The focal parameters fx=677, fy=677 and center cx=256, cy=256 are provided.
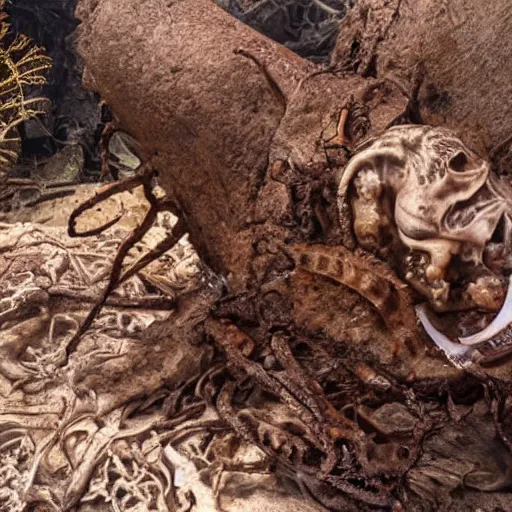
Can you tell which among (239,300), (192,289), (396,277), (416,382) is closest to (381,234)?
(396,277)

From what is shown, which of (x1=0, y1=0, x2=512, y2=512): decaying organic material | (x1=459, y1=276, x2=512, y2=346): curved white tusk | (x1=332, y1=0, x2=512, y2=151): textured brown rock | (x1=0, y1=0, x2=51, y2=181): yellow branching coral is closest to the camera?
(x1=459, y1=276, x2=512, y2=346): curved white tusk

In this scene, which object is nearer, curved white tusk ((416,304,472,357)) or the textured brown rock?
curved white tusk ((416,304,472,357))

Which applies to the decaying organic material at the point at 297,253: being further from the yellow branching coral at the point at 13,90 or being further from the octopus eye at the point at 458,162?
the yellow branching coral at the point at 13,90

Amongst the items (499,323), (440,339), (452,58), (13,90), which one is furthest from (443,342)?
(13,90)

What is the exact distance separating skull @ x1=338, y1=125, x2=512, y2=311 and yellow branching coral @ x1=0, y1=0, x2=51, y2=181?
1.97 meters

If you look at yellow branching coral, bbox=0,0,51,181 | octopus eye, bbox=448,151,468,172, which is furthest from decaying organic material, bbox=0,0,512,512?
yellow branching coral, bbox=0,0,51,181

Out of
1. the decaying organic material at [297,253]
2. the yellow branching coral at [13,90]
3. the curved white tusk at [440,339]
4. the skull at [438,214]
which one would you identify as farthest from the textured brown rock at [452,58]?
the yellow branching coral at [13,90]

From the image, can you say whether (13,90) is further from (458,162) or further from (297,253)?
(458,162)

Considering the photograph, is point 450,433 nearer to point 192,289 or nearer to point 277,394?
point 277,394

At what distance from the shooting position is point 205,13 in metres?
2.14

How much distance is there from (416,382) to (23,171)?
3.02m

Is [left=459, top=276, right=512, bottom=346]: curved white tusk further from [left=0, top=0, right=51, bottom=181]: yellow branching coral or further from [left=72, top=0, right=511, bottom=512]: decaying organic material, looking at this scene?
[left=0, top=0, right=51, bottom=181]: yellow branching coral

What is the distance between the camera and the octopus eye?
→ 158 cm

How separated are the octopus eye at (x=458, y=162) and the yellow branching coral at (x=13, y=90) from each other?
2.12 m
